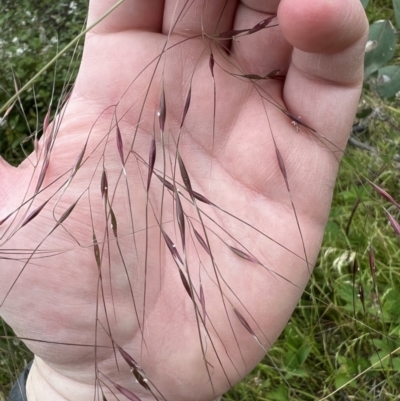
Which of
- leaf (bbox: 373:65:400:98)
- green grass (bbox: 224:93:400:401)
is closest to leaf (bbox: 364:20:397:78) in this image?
leaf (bbox: 373:65:400:98)

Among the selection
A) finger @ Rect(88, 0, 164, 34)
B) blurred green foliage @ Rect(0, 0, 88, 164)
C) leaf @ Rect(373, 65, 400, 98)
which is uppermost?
finger @ Rect(88, 0, 164, 34)

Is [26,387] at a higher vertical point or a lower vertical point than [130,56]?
lower

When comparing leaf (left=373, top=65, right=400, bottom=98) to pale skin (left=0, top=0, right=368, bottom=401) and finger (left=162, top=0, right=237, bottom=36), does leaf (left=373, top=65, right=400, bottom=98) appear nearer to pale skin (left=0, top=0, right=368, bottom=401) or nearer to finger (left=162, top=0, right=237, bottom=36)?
pale skin (left=0, top=0, right=368, bottom=401)

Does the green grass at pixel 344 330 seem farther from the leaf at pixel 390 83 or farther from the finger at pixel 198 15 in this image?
the finger at pixel 198 15

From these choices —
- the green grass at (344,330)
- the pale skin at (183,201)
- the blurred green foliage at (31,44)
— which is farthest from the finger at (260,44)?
the blurred green foliage at (31,44)

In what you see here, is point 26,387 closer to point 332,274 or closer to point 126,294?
point 126,294

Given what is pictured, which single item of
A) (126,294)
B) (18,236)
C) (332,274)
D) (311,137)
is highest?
(311,137)

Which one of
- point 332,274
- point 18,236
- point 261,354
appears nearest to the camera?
point 18,236

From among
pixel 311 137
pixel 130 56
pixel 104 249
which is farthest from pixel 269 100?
pixel 104 249
